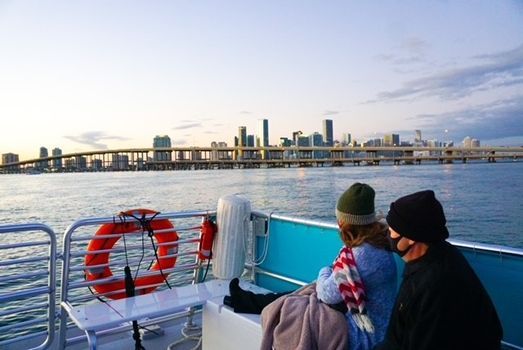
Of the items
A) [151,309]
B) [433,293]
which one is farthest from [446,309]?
[151,309]

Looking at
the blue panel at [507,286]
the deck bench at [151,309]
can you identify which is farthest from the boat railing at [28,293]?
the blue panel at [507,286]

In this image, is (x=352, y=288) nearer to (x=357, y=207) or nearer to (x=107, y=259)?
(x=357, y=207)

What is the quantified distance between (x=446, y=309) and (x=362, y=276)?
1.66 ft

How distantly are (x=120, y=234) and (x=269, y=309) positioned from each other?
63.4 inches

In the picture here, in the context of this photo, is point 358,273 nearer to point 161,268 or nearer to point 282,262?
point 282,262

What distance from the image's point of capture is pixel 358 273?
1.82 metres

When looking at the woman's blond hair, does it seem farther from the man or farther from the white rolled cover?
the white rolled cover

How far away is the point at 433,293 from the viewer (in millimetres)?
1361

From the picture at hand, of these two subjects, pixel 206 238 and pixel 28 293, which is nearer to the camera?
pixel 28 293

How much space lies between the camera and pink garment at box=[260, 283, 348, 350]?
72.1 inches

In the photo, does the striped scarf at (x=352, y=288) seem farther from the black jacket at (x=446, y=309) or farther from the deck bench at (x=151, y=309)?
the deck bench at (x=151, y=309)

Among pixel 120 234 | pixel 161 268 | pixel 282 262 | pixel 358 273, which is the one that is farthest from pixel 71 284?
pixel 358 273

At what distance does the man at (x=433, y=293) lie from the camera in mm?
1343

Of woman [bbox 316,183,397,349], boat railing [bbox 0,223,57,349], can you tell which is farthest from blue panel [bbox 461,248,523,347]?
boat railing [bbox 0,223,57,349]
